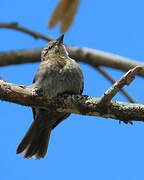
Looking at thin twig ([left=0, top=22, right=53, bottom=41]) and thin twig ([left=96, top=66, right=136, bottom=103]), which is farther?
thin twig ([left=0, top=22, right=53, bottom=41])

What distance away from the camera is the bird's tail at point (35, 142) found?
156 inches

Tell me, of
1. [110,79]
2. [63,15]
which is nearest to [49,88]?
[110,79]

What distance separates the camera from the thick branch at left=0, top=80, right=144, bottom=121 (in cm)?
278

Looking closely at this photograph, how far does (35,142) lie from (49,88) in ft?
3.78

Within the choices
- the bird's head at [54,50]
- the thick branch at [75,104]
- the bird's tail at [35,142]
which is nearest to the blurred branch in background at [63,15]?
the thick branch at [75,104]

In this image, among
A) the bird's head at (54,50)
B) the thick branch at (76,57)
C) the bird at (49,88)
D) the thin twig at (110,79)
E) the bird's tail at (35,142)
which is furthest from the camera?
the thick branch at (76,57)

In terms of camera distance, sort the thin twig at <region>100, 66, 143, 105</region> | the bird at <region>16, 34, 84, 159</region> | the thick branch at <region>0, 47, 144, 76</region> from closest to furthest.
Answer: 1. the thin twig at <region>100, 66, 143, 105</region>
2. the bird at <region>16, 34, 84, 159</region>
3. the thick branch at <region>0, 47, 144, 76</region>

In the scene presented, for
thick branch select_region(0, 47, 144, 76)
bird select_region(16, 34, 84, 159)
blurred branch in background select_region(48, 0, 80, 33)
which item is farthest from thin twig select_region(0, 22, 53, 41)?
blurred branch in background select_region(48, 0, 80, 33)

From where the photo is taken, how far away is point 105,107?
9.23 feet

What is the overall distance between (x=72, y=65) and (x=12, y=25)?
2133mm

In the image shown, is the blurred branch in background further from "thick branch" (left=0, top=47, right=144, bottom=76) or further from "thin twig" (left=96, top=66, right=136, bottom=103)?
"thick branch" (left=0, top=47, right=144, bottom=76)

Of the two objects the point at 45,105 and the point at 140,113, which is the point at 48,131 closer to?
the point at 45,105

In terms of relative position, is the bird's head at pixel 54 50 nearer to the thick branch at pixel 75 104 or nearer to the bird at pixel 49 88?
the bird at pixel 49 88

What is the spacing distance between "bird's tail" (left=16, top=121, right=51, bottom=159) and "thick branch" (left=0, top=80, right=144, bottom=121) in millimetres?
902
